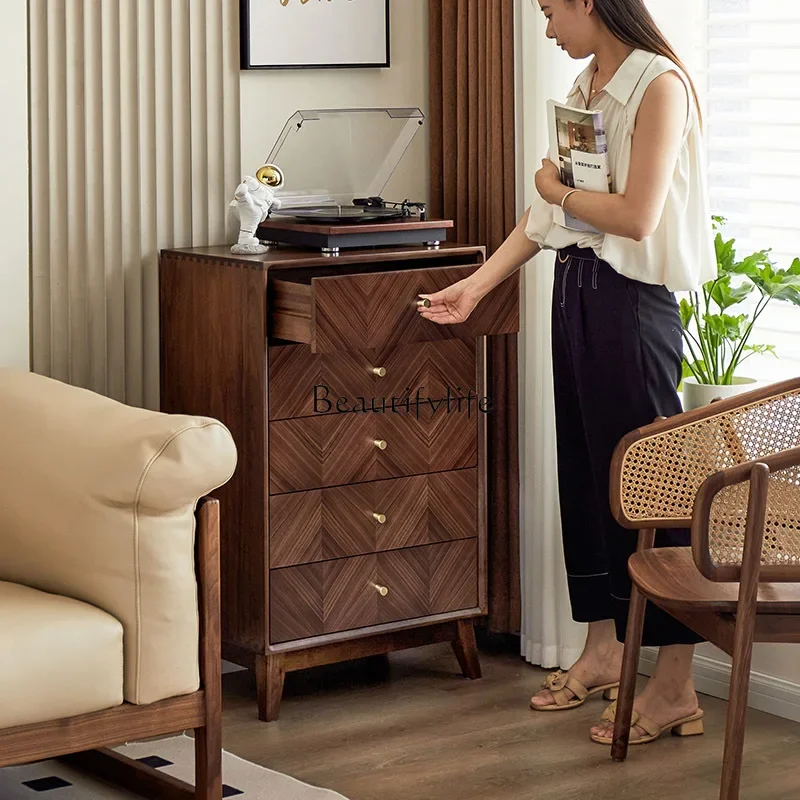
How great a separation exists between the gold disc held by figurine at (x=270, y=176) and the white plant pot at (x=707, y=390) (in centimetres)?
96

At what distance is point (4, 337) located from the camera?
120 inches

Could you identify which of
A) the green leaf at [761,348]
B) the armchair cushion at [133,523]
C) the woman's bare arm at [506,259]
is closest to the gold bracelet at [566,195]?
the woman's bare arm at [506,259]

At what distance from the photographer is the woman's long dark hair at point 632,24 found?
279 centimetres

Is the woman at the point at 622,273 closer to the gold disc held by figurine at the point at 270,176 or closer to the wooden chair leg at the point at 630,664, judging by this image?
the wooden chair leg at the point at 630,664

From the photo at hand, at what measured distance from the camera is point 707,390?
3.08m

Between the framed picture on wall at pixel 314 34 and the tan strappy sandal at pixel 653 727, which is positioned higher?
the framed picture on wall at pixel 314 34

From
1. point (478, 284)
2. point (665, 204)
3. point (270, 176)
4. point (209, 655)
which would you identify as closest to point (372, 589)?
point (478, 284)

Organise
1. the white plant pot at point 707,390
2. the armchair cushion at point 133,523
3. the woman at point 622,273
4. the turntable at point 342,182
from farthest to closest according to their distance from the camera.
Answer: the turntable at point 342,182 < the white plant pot at point 707,390 < the woman at point 622,273 < the armchair cushion at point 133,523

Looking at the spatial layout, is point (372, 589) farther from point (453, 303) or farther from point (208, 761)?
point (208, 761)

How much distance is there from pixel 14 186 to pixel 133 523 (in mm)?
1021

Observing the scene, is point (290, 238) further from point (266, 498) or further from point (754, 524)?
point (754, 524)

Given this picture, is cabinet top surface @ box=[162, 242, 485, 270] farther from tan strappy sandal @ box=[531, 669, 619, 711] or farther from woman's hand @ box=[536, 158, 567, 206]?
tan strappy sandal @ box=[531, 669, 619, 711]

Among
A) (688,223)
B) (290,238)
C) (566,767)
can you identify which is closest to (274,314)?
(290,238)

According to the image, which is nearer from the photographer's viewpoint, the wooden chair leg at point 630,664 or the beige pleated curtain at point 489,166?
the wooden chair leg at point 630,664
